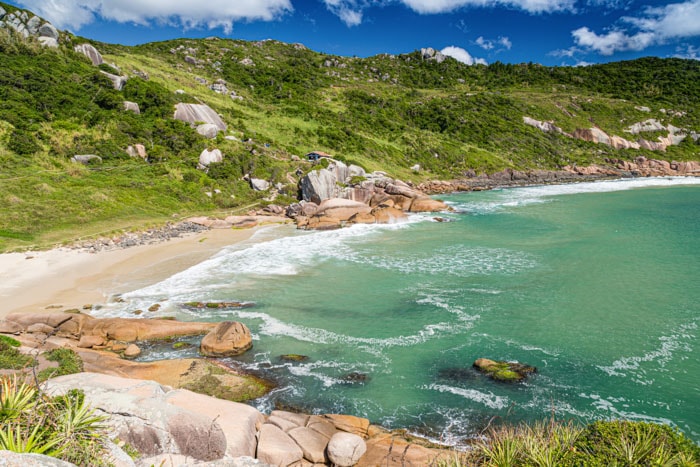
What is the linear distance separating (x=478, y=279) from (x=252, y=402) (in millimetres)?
16523

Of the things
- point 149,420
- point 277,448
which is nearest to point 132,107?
point 149,420

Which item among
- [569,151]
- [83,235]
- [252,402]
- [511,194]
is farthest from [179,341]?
[569,151]

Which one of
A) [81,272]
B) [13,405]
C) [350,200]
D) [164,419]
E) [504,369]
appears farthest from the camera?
[350,200]

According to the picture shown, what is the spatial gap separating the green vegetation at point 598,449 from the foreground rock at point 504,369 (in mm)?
6159

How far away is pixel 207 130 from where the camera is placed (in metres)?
59.1

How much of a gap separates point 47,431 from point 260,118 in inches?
3084

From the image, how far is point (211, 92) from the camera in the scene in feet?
277

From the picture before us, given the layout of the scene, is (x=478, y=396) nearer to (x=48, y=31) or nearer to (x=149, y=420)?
(x=149, y=420)

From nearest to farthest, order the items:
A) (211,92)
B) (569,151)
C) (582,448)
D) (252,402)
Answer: (582,448) < (252,402) < (211,92) < (569,151)

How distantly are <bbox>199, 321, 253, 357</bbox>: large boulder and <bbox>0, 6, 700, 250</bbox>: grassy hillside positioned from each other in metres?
22.0

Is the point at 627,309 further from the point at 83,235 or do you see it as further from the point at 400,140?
the point at 400,140

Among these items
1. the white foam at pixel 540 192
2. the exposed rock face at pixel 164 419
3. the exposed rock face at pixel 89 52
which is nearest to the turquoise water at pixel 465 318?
the exposed rock face at pixel 164 419

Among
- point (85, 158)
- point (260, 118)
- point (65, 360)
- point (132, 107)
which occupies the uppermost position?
point (260, 118)

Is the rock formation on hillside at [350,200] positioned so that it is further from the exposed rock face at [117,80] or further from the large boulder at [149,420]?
the large boulder at [149,420]
